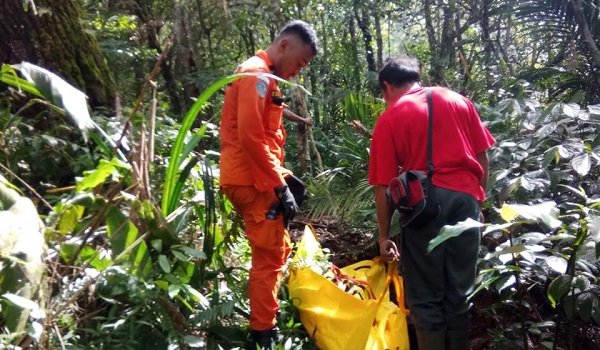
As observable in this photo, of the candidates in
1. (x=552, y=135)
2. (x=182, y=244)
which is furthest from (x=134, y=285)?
(x=552, y=135)

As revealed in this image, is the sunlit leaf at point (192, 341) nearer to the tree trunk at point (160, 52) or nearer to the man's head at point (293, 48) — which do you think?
the man's head at point (293, 48)

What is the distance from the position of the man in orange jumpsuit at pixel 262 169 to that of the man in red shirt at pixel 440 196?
0.58 metres

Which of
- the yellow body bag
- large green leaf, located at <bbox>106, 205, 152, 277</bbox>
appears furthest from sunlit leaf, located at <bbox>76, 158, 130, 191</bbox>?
the yellow body bag

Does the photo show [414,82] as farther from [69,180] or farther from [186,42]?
[186,42]


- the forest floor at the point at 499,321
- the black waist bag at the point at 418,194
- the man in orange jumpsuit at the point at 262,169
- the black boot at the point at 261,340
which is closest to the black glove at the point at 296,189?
the man in orange jumpsuit at the point at 262,169

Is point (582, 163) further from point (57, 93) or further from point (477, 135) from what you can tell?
point (57, 93)

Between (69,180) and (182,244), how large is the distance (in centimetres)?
133

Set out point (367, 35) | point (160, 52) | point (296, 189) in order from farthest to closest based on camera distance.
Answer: point (367, 35)
point (160, 52)
point (296, 189)

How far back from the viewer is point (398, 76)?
3385 millimetres

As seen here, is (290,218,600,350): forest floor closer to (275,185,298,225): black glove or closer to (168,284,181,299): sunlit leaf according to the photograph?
(275,185,298,225): black glove

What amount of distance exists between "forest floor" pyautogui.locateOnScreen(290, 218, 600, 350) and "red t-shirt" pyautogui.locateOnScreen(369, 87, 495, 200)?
68 cm

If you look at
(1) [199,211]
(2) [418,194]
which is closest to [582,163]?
(2) [418,194]

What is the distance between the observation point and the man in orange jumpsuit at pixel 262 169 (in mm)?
3209

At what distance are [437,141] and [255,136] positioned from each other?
3.09 feet
